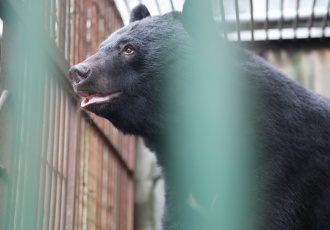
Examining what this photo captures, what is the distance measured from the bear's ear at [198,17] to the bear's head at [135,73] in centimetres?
2

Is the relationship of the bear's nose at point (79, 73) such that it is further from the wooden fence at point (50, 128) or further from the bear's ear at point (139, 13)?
the bear's ear at point (139, 13)

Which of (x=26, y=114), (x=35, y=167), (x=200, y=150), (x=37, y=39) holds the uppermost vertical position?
(x=37, y=39)

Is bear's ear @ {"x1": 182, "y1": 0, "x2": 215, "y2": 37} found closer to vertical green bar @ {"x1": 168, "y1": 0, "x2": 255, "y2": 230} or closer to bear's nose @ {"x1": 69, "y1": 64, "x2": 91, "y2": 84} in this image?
vertical green bar @ {"x1": 168, "y1": 0, "x2": 255, "y2": 230}

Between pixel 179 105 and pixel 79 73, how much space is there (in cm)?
90

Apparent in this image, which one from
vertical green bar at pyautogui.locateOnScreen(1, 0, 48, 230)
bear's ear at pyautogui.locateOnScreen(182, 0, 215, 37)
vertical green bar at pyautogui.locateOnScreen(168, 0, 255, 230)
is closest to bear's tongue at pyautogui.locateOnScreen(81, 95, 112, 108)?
vertical green bar at pyautogui.locateOnScreen(1, 0, 48, 230)

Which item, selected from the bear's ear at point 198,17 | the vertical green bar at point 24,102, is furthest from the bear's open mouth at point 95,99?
the bear's ear at point 198,17

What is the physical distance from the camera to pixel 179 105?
475cm

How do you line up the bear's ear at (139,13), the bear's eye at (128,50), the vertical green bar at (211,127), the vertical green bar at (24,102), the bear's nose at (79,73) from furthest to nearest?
1. the bear's ear at (139,13)
2. the bear's eye at (128,50)
3. the vertical green bar at (211,127)
4. the bear's nose at (79,73)
5. the vertical green bar at (24,102)

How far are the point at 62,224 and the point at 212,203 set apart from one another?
1328mm

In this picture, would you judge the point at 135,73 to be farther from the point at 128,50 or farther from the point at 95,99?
the point at 95,99

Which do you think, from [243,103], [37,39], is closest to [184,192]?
[243,103]

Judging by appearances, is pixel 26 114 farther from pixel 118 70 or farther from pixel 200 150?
pixel 200 150

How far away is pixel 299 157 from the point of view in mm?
4441

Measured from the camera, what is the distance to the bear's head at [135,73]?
448cm
